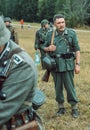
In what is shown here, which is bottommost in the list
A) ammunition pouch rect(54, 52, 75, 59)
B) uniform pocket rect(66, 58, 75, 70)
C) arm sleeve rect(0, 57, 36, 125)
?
uniform pocket rect(66, 58, 75, 70)

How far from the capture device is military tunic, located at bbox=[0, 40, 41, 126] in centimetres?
304


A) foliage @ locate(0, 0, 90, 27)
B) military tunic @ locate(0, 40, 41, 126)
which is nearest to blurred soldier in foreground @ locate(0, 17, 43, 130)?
military tunic @ locate(0, 40, 41, 126)

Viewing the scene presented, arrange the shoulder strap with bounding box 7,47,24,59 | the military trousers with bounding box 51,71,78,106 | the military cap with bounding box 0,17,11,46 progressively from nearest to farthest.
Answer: the military cap with bounding box 0,17,11,46 → the shoulder strap with bounding box 7,47,24,59 → the military trousers with bounding box 51,71,78,106

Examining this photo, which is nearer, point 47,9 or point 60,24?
point 60,24

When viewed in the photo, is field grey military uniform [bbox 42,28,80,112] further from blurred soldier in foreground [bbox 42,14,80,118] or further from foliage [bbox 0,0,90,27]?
foliage [bbox 0,0,90,27]

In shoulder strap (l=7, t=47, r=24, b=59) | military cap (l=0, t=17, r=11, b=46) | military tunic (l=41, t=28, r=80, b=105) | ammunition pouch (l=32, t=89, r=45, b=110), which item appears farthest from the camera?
military tunic (l=41, t=28, r=80, b=105)

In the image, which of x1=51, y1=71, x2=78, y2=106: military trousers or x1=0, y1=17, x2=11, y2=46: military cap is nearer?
x1=0, y1=17, x2=11, y2=46: military cap

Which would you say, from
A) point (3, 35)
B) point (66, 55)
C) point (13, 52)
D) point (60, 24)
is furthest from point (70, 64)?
point (3, 35)

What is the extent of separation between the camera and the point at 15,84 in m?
3.05

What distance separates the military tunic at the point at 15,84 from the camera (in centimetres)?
304

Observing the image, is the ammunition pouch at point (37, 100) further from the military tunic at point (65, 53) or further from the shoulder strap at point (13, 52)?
the military tunic at point (65, 53)

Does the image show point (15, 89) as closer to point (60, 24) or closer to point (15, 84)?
point (15, 84)

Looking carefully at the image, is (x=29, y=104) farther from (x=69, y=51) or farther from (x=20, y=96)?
(x=69, y=51)

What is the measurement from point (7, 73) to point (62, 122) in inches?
182
